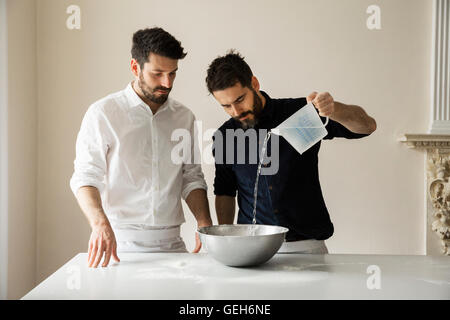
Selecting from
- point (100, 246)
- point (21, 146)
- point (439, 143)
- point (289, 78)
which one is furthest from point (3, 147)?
point (439, 143)

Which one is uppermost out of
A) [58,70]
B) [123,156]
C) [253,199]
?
[58,70]

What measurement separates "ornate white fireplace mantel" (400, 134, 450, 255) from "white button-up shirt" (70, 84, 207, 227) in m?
Result: 1.85

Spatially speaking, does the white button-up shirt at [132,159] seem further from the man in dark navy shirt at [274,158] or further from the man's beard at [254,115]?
the man's beard at [254,115]

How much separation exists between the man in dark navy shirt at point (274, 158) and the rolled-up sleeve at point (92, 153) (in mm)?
465

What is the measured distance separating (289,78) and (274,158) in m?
1.41

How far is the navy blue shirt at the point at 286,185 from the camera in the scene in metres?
1.69

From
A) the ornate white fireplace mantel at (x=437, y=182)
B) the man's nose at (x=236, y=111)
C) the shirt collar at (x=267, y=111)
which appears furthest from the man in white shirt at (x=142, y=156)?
the ornate white fireplace mantel at (x=437, y=182)

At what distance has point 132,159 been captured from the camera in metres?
1.78

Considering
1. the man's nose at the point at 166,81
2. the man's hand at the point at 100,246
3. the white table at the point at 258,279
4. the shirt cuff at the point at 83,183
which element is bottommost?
the white table at the point at 258,279

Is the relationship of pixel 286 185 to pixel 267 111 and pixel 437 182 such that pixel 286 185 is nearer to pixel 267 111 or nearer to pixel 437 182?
pixel 267 111
